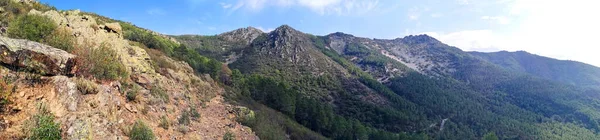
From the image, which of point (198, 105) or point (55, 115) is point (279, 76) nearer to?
point (198, 105)

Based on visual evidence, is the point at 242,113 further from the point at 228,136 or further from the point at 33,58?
the point at 33,58

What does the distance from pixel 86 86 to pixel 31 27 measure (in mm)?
7039

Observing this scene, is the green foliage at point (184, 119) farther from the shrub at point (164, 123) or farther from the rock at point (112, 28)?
the rock at point (112, 28)

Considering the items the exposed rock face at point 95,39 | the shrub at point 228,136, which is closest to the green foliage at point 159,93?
the exposed rock face at point 95,39

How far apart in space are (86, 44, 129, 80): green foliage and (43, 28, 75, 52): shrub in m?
1.23

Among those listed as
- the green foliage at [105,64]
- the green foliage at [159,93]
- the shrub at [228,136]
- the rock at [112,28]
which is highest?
the rock at [112,28]

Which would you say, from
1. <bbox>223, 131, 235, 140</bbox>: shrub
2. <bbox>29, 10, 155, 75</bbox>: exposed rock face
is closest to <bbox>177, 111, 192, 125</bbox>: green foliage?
<bbox>223, 131, 235, 140</bbox>: shrub

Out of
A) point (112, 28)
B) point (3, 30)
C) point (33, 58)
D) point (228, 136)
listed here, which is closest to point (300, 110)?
point (112, 28)

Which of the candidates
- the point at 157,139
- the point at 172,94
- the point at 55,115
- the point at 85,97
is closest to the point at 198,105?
the point at 172,94

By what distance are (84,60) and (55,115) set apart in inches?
214

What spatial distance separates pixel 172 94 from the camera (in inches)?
1130

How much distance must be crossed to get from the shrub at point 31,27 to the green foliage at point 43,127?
28.1ft

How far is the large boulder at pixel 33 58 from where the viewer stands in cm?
1589

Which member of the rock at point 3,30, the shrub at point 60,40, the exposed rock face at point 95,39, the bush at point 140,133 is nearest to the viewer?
the bush at point 140,133
